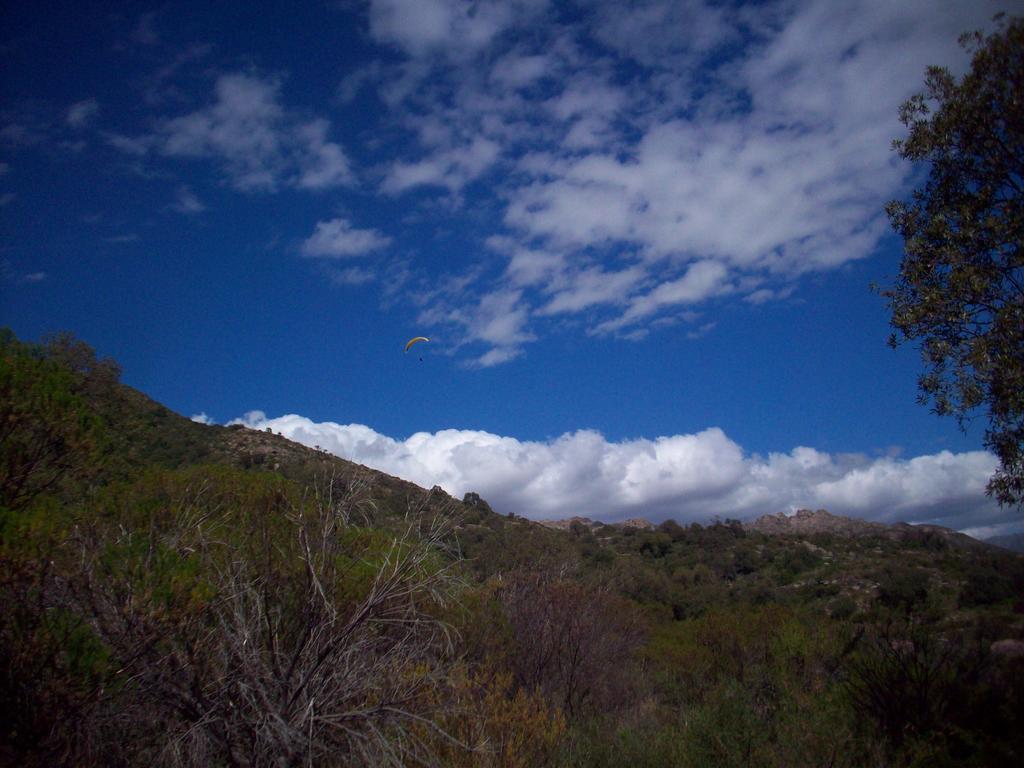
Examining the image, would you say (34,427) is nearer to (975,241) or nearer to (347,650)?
(347,650)

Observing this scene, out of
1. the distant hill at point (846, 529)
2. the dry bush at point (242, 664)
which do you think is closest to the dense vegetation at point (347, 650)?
the dry bush at point (242, 664)

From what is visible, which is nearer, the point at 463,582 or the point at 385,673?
the point at 385,673

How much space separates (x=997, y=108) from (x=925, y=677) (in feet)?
28.9

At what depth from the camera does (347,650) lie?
6.64 meters

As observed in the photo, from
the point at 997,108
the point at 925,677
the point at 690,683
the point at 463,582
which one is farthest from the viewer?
the point at 690,683

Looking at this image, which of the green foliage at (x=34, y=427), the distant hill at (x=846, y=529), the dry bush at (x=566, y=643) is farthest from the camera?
the distant hill at (x=846, y=529)

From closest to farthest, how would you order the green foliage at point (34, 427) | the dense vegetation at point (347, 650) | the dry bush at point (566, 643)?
the dense vegetation at point (347, 650) → the green foliage at point (34, 427) → the dry bush at point (566, 643)

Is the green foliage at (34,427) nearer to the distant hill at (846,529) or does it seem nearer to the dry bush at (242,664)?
the dry bush at (242,664)

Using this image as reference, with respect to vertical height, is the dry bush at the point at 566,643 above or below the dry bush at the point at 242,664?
below

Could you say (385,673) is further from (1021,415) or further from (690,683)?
(690,683)

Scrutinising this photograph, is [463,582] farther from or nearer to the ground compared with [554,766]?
farther from the ground

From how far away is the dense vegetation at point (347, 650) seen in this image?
5.91m

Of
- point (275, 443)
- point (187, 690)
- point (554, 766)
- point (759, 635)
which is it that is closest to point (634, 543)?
point (275, 443)

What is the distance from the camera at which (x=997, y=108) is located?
8.75 metres
